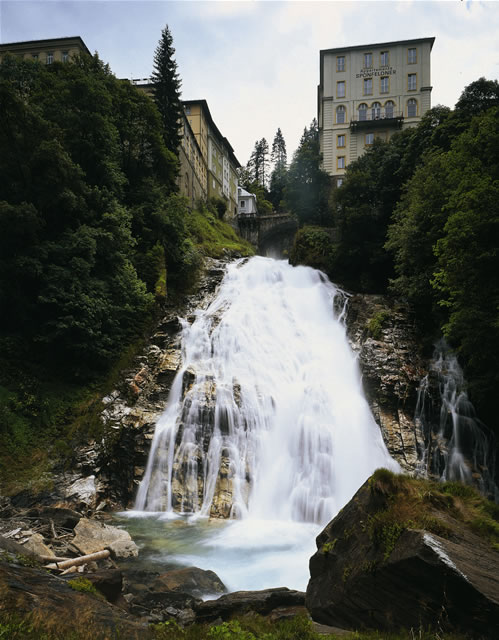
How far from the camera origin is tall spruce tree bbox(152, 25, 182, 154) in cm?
3975

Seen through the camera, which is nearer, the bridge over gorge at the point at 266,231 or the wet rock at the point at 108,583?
the wet rock at the point at 108,583

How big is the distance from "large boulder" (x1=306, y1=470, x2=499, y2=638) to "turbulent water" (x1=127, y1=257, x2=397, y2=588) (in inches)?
144

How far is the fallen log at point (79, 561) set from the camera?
809 cm

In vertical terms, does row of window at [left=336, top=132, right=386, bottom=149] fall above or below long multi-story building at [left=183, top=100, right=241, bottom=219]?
below

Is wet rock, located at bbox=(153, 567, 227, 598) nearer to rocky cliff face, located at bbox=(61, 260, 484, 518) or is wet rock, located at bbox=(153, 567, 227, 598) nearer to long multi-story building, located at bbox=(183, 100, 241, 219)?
rocky cliff face, located at bbox=(61, 260, 484, 518)

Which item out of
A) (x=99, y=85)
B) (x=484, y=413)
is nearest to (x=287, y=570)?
(x=484, y=413)

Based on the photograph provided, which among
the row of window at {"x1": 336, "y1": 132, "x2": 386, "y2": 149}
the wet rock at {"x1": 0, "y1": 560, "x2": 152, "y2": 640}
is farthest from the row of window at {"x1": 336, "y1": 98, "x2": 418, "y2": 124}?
the wet rock at {"x1": 0, "y1": 560, "x2": 152, "y2": 640}

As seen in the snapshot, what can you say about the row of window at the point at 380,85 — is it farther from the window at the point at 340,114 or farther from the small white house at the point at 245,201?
the small white house at the point at 245,201

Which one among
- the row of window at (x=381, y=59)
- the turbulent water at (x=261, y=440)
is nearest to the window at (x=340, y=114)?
the row of window at (x=381, y=59)

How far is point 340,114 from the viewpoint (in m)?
51.0

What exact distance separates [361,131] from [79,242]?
42.9 meters

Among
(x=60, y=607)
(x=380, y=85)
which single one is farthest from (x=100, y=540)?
(x=380, y=85)

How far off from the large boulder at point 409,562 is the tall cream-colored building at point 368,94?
4678 centimetres

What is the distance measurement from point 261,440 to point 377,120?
150 ft
